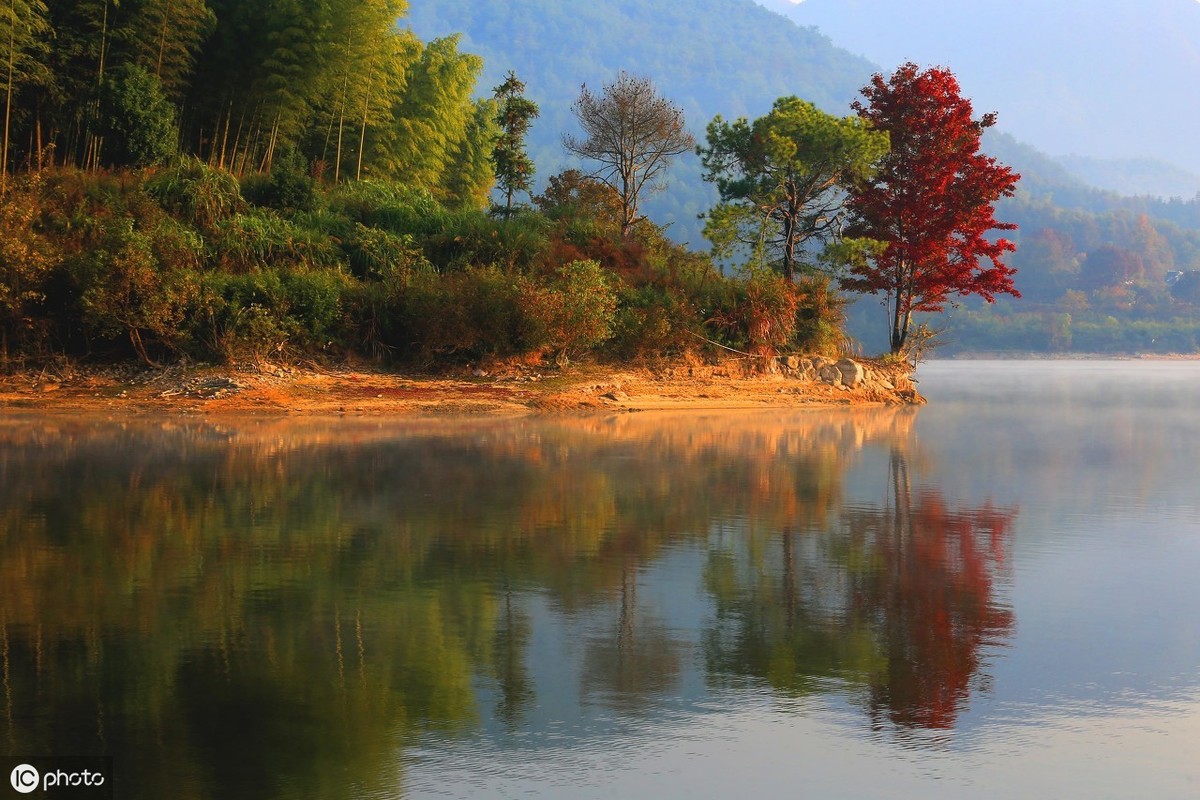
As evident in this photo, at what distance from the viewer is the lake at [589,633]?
5.61 m

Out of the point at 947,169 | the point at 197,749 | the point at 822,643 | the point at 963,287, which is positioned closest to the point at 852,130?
the point at 947,169

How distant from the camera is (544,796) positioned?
204 inches

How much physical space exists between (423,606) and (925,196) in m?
34.3

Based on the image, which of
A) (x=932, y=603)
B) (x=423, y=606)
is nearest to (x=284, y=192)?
(x=423, y=606)

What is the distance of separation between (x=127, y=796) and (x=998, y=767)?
3855mm

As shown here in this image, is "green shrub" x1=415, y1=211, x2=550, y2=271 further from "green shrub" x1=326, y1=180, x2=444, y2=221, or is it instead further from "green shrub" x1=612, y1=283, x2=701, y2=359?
"green shrub" x1=612, y1=283, x2=701, y2=359

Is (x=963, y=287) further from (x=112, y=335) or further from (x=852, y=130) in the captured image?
(x=112, y=335)

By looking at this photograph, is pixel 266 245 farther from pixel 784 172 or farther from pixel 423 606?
pixel 423 606

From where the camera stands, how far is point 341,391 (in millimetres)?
25656

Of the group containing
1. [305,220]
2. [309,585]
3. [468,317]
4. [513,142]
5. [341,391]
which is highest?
[513,142]

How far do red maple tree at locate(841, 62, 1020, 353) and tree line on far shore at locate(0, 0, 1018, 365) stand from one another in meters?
0.09

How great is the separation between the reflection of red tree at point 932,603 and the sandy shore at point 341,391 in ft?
46.2

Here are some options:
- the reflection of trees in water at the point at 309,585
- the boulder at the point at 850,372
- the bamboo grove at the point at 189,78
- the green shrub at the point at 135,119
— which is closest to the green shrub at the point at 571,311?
the boulder at the point at 850,372

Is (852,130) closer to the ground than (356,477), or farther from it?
farther from it
